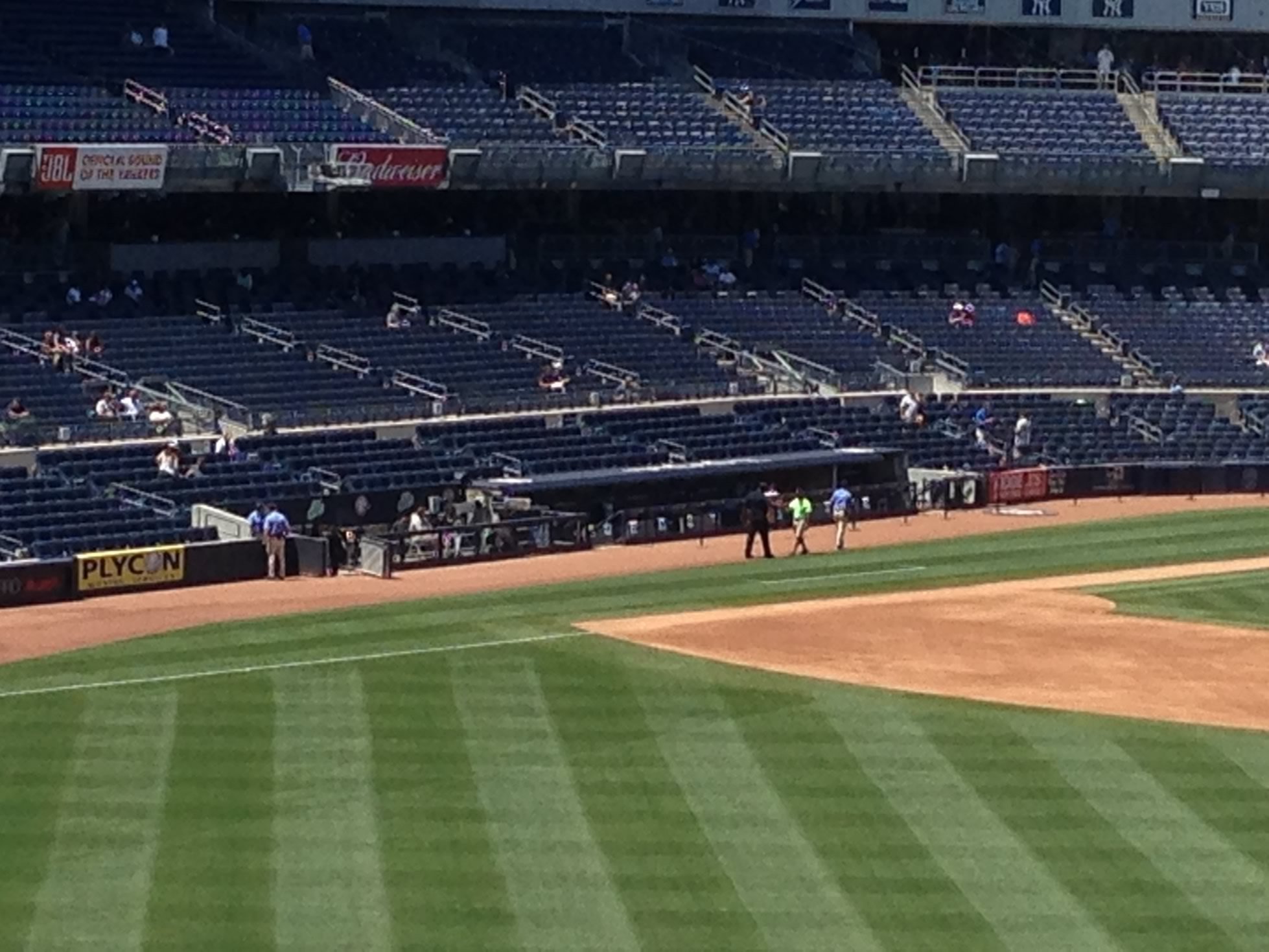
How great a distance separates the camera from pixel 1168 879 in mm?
23141

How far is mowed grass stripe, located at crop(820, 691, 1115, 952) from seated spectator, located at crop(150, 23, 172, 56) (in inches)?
1238

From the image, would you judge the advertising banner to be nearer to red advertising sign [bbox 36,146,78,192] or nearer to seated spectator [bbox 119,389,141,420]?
seated spectator [bbox 119,389,141,420]

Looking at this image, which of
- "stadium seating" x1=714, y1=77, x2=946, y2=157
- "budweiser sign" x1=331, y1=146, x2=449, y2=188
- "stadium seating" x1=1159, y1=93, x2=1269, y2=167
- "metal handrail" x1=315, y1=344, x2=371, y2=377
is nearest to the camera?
"metal handrail" x1=315, y1=344, x2=371, y2=377

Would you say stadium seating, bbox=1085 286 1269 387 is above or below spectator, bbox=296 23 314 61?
below

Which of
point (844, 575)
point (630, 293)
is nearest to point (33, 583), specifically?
point (844, 575)

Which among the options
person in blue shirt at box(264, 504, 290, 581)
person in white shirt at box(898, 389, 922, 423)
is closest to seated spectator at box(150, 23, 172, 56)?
person in white shirt at box(898, 389, 922, 423)

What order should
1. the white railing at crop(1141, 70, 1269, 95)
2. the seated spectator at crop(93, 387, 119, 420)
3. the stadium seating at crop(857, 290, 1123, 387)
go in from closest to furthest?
the seated spectator at crop(93, 387, 119, 420), the stadium seating at crop(857, 290, 1123, 387), the white railing at crop(1141, 70, 1269, 95)

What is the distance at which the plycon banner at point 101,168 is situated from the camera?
1943 inches

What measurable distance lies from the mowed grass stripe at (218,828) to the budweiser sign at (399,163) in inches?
951

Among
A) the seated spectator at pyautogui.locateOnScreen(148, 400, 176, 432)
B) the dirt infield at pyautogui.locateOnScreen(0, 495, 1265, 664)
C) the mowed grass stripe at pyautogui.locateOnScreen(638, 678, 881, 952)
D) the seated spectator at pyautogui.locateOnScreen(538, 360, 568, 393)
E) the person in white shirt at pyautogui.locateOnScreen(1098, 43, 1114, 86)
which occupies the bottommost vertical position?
the dirt infield at pyautogui.locateOnScreen(0, 495, 1265, 664)

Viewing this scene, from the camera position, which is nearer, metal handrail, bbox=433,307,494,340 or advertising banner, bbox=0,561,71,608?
advertising banner, bbox=0,561,71,608

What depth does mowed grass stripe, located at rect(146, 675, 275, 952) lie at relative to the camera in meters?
21.3

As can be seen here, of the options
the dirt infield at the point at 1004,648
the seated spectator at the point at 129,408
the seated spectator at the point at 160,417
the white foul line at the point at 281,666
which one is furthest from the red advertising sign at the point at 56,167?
the white foul line at the point at 281,666

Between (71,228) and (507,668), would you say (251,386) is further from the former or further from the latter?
(507,668)
